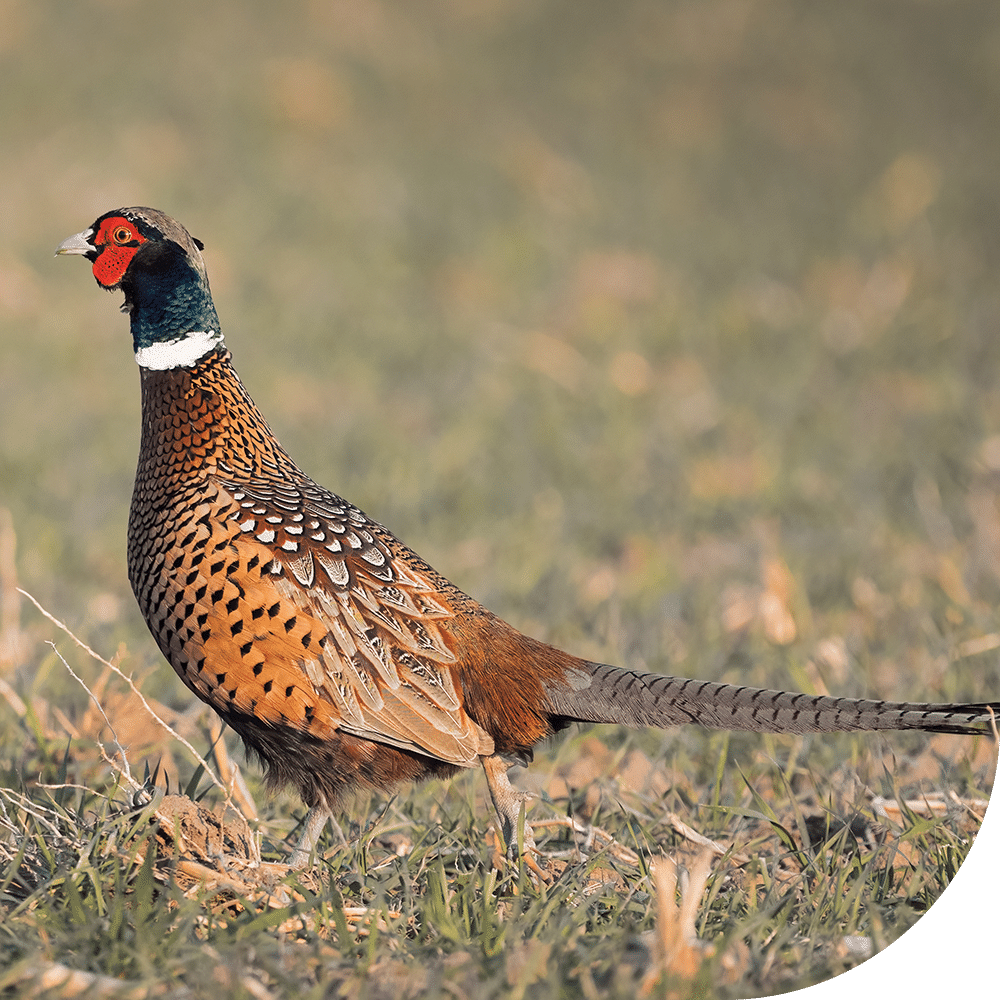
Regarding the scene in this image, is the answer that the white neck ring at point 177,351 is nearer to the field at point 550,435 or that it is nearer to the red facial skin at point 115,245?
the red facial skin at point 115,245

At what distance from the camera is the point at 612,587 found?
5656 millimetres

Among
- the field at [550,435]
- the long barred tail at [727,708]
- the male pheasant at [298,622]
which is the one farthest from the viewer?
the male pheasant at [298,622]

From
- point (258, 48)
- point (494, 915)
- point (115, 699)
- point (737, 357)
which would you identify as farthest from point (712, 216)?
point (494, 915)

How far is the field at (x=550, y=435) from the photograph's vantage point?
2707mm

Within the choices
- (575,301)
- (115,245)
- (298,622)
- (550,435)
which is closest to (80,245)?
(115,245)

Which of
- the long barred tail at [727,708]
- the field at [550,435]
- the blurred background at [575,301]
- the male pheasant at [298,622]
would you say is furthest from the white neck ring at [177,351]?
the blurred background at [575,301]

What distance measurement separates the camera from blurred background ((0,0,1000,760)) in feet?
18.4

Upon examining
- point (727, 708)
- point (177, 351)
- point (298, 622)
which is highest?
point (177, 351)

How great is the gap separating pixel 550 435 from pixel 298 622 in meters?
4.89

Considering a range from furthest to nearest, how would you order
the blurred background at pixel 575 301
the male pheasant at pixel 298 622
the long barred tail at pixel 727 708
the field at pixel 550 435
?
the blurred background at pixel 575 301 → the male pheasant at pixel 298 622 → the field at pixel 550 435 → the long barred tail at pixel 727 708

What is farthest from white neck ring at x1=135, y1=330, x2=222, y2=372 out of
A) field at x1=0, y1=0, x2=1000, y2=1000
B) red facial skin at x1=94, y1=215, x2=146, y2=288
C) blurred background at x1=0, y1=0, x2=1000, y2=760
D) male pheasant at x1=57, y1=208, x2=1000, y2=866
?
blurred background at x1=0, y1=0, x2=1000, y2=760

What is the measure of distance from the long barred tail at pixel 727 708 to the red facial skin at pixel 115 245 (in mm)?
1381

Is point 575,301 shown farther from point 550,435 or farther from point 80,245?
point 80,245

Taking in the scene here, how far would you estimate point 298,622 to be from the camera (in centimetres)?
→ 284
